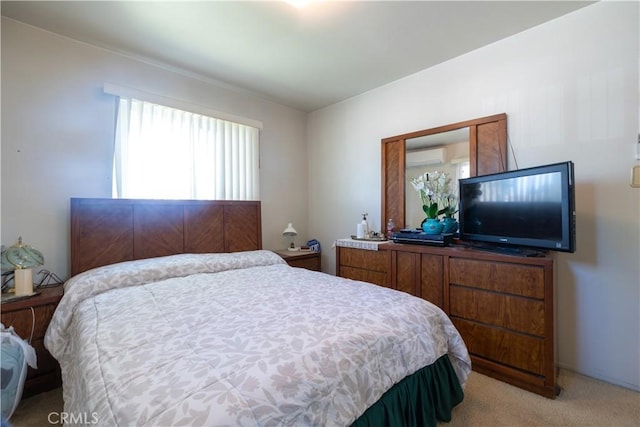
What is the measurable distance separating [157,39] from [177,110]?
0.61 metres

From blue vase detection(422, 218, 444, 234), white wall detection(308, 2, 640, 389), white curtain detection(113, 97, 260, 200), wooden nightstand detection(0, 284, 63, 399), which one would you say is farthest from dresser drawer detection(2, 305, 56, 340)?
white wall detection(308, 2, 640, 389)

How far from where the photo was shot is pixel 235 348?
1.06 m

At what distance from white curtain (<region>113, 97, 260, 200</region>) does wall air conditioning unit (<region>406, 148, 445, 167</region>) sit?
5.73 ft

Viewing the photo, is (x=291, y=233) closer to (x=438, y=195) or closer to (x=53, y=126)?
(x=438, y=195)

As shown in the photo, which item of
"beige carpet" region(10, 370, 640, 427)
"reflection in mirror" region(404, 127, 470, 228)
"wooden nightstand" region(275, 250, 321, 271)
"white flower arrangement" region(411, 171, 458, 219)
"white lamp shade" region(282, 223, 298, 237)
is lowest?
"beige carpet" region(10, 370, 640, 427)

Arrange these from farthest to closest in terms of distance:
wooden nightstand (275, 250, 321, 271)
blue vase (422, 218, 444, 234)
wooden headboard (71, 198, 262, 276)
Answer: wooden nightstand (275, 250, 321, 271) < blue vase (422, 218, 444, 234) < wooden headboard (71, 198, 262, 276)

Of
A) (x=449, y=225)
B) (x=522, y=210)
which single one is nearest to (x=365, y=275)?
(x=449, y=225)

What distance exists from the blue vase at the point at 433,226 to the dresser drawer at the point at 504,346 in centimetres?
71

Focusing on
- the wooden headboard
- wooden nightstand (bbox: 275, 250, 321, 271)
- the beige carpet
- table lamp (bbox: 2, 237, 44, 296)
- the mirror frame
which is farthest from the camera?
wooden nightstand (bbox: 275, 250, 321, 271)

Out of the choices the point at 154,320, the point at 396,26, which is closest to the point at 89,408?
the point at 154,320

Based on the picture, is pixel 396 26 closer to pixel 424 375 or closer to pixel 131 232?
pixel 424 375

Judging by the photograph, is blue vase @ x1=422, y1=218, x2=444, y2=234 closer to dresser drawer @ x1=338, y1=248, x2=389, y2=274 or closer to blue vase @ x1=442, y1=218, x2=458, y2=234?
blue vase @ x1=442, y1=218, x2=458, y2=234

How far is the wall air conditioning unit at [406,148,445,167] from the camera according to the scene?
2.71 m

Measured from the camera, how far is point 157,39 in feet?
7.45
